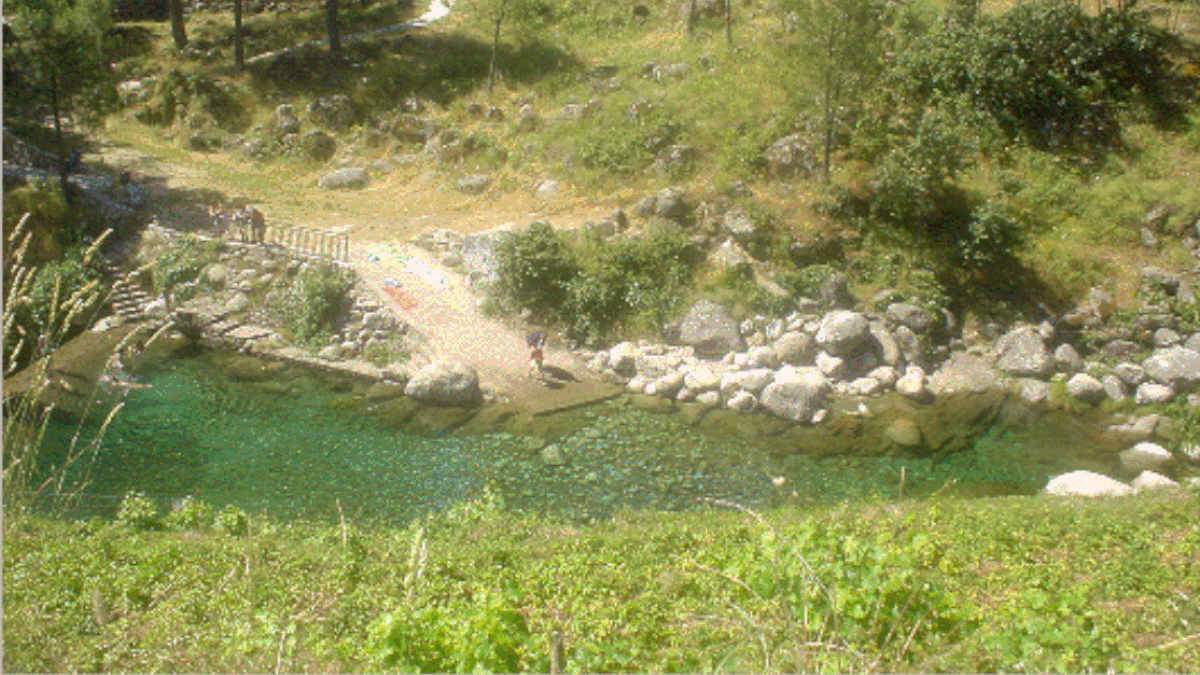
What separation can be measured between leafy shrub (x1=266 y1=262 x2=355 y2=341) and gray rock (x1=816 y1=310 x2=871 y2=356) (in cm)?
1324

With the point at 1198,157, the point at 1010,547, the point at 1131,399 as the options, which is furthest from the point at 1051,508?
the point at 1198,157

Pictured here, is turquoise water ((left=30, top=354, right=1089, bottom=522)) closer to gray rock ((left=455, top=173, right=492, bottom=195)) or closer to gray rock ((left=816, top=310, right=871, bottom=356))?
gray rock ((left=816, top=310, right=871, bottom=356))

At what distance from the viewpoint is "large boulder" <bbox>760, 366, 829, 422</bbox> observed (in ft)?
66.6

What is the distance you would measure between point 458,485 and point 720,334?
8.95 m

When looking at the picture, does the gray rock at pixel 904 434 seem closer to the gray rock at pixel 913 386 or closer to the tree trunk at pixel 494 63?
the gray rock at pixel 913 386

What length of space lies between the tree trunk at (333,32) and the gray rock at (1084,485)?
34898 mm

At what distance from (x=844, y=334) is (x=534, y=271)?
8.53 metres

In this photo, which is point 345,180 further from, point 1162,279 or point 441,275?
point 1162,279

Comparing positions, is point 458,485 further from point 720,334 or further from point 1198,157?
point 1198,157

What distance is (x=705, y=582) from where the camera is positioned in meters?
9.76

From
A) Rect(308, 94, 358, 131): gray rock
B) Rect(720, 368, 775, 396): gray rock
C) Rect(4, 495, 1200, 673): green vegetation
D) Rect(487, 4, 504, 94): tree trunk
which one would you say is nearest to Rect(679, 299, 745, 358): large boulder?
Rect(720, 368, 775, 396): gray rock

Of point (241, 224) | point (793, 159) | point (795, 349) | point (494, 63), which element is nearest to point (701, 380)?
point (795, 349)

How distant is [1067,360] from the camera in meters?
22.6

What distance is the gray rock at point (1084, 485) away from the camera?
15.8 meters
